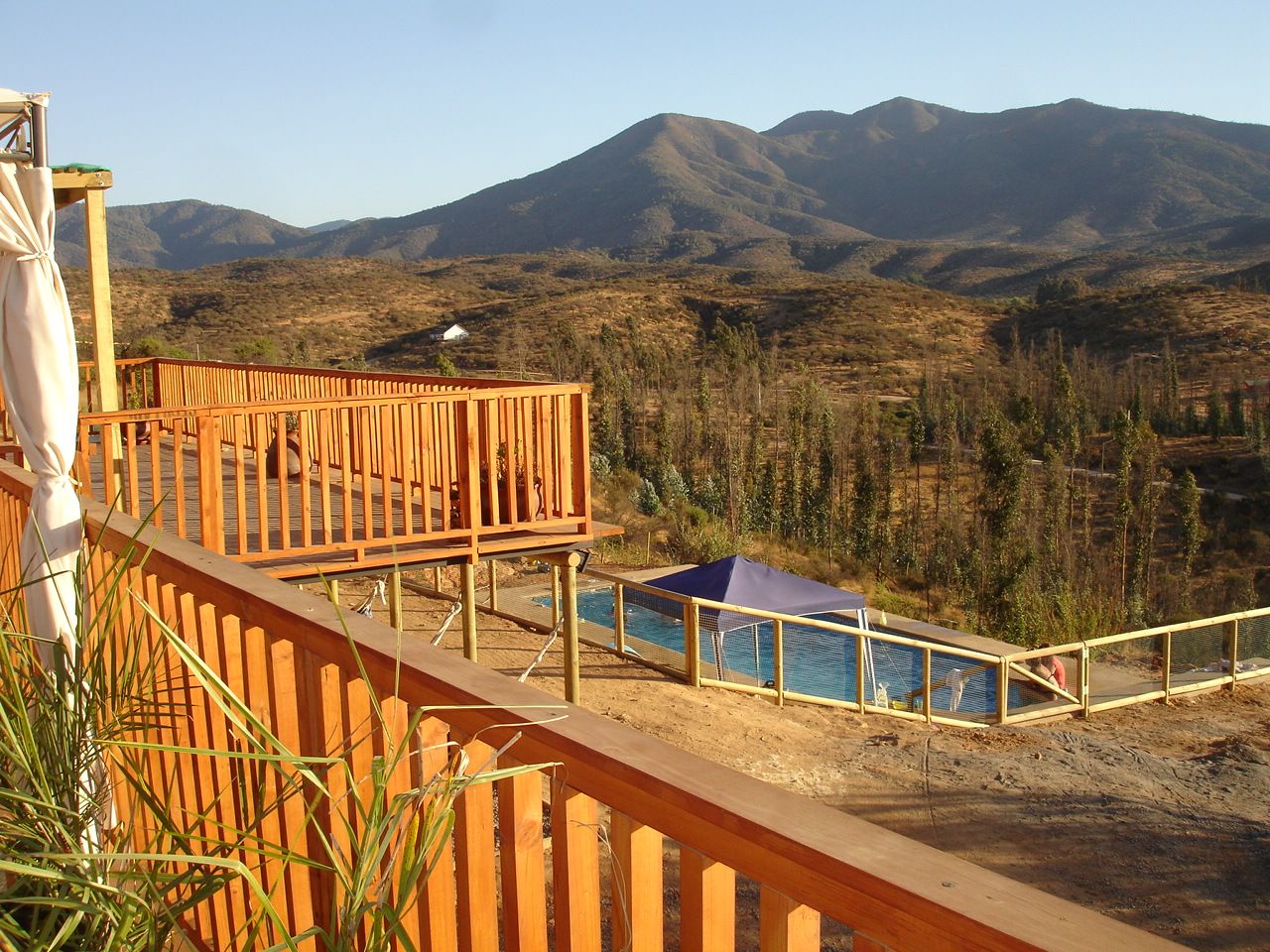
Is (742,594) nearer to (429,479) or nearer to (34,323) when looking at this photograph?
Answer: (429,479)

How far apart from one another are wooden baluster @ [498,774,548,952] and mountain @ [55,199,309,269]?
594 ft

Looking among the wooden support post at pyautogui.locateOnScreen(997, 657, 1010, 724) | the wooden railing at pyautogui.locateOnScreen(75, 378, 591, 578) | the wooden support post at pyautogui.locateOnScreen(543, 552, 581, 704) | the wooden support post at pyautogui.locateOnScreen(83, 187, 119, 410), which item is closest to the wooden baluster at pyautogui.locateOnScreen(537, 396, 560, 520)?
the wooden railing at pyautogui.locateOnScreen(75, 378, 591, 578)

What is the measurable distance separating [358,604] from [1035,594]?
1363cm

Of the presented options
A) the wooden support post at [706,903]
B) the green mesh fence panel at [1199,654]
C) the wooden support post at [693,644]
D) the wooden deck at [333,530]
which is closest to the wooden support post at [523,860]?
the wooden support post at [706,903]

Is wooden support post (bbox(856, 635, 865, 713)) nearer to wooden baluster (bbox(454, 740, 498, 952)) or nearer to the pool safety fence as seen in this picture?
the pool safety fence

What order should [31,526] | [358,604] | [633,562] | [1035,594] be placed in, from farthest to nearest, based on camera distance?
1. [1035,594]
2. [633,562]
3. [358,604]
4. [31,526]

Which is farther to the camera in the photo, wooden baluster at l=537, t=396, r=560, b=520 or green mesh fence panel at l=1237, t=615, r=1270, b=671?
green mesh fence panel at l=1237, t=615, r=1270, b=671

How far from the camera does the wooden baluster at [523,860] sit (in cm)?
166

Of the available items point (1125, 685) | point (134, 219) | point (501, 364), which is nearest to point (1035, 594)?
point (1125, 685)

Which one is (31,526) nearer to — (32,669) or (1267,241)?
(32,669)

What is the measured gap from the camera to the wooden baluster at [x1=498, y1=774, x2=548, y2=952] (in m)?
1.66

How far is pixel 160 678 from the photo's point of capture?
2.62 m

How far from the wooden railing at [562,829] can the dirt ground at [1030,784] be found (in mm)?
4372

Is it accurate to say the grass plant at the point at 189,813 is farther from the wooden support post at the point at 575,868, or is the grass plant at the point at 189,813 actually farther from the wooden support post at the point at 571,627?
the wooden support post at the point at 571,627
